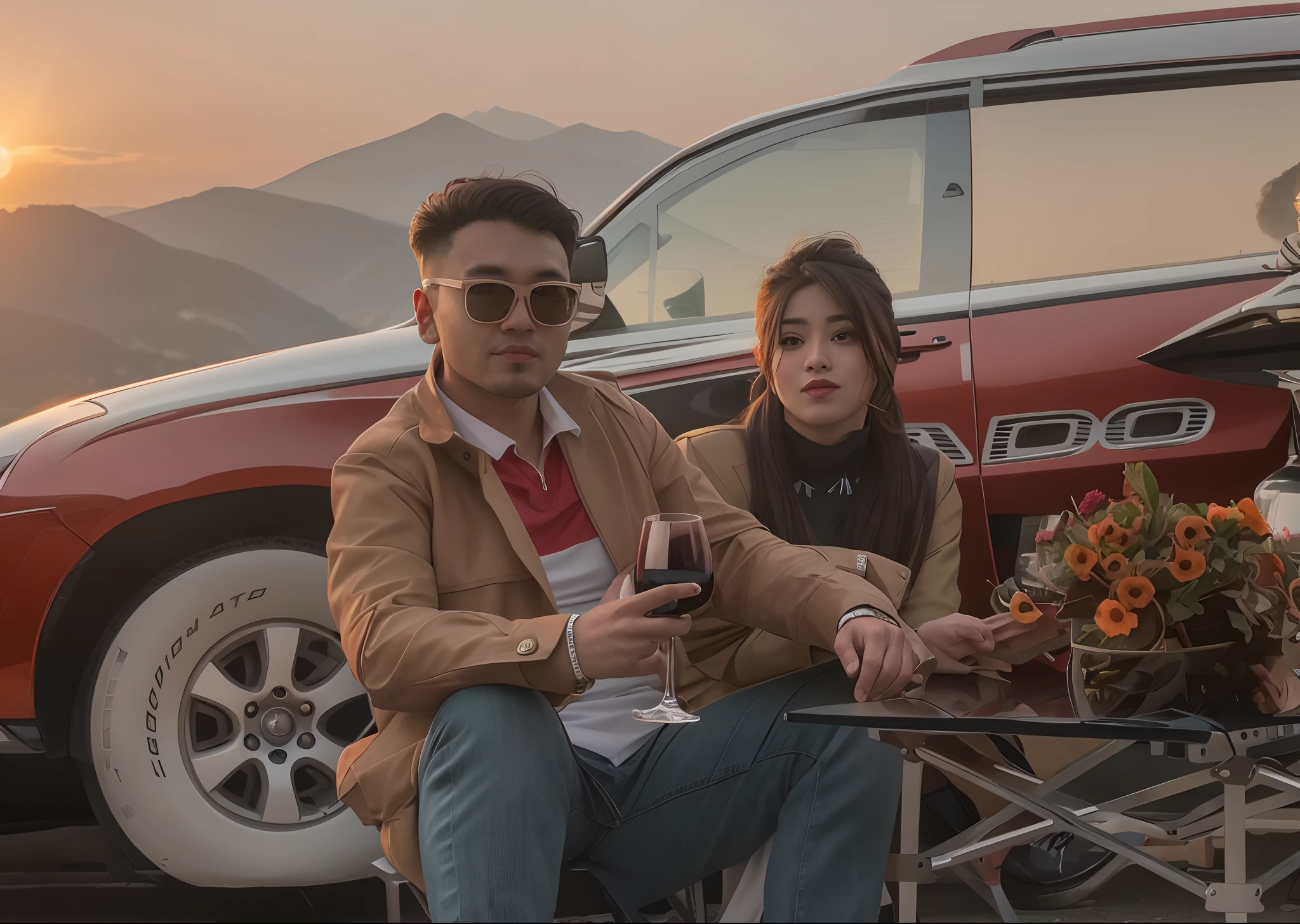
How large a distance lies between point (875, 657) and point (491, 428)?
70cm

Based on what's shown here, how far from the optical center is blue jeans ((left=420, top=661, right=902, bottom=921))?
1.31 meters

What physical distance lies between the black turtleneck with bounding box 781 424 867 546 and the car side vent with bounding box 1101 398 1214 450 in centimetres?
69

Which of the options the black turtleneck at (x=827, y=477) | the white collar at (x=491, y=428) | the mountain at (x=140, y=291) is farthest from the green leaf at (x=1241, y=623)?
the mountain at (x=140, y=291)

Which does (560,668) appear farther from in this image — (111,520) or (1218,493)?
(1218,493)

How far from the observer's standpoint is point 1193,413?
253 centimetres

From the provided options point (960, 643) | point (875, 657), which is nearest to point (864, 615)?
point (875, 657)

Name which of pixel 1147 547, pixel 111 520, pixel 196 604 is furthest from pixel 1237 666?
pixel 111 520

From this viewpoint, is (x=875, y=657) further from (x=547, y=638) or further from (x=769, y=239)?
(x=769, y=239)

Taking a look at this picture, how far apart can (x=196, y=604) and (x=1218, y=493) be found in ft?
7.61

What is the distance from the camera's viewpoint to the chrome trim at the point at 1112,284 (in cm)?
262

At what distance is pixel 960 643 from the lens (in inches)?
68.6

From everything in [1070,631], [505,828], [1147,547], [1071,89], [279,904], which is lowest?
[279,904]

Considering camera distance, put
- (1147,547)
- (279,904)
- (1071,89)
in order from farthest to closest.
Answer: (1071,89) → (279,904) → (1147,547)

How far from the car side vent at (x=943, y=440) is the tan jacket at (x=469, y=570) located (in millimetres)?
682
